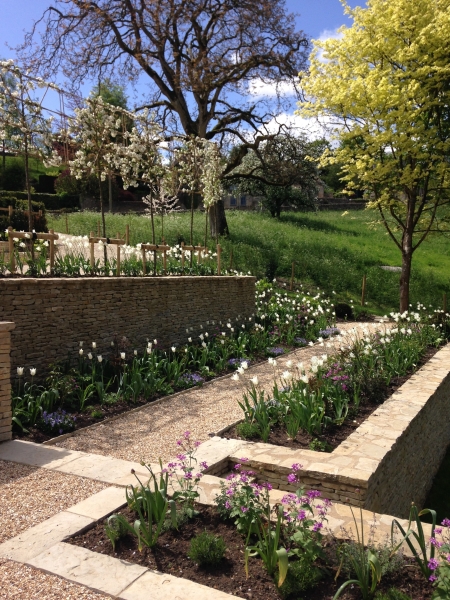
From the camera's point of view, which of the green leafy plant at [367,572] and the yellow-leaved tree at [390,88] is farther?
the yellow-leaved tree at [390,88]

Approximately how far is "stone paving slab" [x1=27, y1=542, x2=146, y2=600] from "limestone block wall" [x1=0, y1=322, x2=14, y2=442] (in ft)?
7.14

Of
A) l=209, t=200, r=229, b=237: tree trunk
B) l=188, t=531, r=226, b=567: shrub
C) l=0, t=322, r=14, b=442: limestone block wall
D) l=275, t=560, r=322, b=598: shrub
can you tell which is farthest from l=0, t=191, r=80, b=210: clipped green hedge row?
l=275, t=560, r=322, b=598: shrub

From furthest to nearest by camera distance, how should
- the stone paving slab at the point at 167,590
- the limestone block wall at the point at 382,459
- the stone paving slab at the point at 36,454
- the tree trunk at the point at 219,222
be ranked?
the tree trunk at the point at 219,222, the stone paving slab at the point at 36,454, the limestone block wall at the point at 382,459, the stone paving slab at the point at 167,590

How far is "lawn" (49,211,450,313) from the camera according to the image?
16.7 meters

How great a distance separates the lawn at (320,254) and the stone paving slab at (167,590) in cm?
1333

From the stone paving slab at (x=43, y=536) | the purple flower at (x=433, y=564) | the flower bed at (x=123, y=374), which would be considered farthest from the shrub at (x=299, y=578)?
the flower bed at (x=123, y=374)

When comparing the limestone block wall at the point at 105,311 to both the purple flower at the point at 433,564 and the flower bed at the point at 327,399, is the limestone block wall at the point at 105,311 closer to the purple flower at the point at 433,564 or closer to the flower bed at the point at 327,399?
the flower bed at the point at 327,399

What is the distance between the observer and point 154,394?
22.6 feet

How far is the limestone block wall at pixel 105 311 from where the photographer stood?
20.8 feet

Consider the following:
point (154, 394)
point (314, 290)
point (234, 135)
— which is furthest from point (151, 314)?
point (234, 135)

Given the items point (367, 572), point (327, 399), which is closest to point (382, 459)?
point (327, 399)

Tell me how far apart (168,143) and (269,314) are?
5.70 m

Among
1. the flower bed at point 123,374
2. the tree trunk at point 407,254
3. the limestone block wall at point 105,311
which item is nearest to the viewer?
the flower bed at point 123,374

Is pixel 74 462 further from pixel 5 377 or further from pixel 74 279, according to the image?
pixel 74 279
